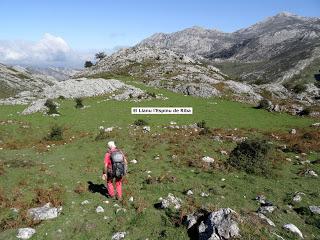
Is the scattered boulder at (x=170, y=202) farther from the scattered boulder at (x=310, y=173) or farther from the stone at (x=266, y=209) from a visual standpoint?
the scattered boulder at (x=310, y=173)

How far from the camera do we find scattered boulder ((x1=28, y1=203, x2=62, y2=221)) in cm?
1623

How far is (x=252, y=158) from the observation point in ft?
81.7

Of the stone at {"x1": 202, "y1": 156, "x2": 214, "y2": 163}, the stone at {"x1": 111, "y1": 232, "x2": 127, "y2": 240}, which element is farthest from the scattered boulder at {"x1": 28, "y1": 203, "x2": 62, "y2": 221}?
the stone at {"x1": 202, "y1": 156, "x2": 214, "y2": 163}

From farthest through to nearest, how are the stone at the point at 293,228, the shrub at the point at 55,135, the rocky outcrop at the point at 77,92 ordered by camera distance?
the rocky outcrop at the point at 77,92
the shrub at the point at 55,135
the stone at the point at 293,228

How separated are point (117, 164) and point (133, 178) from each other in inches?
189

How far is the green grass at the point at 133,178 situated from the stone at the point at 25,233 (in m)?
0.26

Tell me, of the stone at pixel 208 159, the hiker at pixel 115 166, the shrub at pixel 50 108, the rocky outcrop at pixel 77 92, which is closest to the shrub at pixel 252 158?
the stone at pixel 208 159

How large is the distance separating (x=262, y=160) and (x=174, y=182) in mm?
6613

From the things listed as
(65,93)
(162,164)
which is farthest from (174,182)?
(65,93)

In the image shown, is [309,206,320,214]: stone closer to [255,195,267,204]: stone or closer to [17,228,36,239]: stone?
[255,195,267,204]: stone

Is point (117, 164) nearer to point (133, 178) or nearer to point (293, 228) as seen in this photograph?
point (133, 178)

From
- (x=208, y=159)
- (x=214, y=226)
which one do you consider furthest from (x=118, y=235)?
(x=208, y=159)

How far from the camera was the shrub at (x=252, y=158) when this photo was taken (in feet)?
78.0

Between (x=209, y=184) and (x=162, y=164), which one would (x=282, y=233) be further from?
(x=162, y=164)
